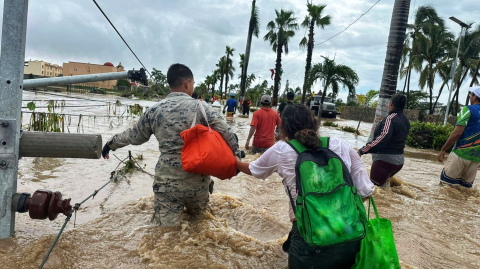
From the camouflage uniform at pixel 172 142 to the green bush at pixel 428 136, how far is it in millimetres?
11678

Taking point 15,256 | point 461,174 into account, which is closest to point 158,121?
point 15,256

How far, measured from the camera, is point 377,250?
78.7 inches

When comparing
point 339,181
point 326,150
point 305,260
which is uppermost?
point 326,150

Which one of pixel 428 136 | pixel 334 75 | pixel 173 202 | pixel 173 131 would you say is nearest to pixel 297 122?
pixel 173 131

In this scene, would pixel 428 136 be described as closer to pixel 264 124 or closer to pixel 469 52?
pixel 264 124

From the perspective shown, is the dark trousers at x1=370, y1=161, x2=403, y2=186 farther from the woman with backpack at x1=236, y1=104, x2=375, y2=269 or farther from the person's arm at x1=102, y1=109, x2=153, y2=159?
the person's arm at x1=102, y1=109, x2=153, y2=159

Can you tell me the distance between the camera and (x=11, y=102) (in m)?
2.53

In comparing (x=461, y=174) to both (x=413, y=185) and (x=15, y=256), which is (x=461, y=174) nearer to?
(x=413, y=185)

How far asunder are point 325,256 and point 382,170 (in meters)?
3.23

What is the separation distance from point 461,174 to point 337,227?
189 inches

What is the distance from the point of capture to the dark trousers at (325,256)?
1991 millimetres

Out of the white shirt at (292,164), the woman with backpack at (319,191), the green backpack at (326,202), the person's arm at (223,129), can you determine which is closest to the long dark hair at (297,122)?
the woman with backpack at (319,191)

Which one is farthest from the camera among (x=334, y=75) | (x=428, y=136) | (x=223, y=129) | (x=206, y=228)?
(x=334, y=75)

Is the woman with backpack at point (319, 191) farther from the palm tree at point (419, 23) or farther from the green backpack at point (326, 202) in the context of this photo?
the palm tree at point (419, 23)
